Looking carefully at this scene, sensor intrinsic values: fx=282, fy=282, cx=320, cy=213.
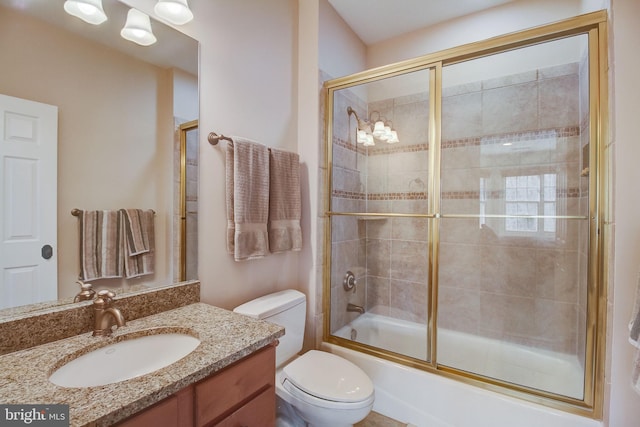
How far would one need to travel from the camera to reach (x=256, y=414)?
0.94 metres

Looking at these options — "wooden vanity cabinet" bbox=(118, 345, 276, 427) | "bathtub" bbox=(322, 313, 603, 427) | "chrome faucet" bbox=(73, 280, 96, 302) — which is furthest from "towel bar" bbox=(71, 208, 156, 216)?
"bathtub" bbox=(322, 313, 603, 427)

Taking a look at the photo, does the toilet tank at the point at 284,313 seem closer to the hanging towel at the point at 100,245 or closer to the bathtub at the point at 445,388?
the bathtub at the point at 445,388

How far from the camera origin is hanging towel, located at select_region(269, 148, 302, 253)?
1.68 m

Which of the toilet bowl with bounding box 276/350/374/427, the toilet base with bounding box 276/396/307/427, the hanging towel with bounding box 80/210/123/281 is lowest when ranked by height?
the toilet base with bounding box 276/396/307/427

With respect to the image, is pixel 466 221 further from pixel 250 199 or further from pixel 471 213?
pixel 250 199

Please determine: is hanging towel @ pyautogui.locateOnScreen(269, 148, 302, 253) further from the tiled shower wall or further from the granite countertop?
the granite countertop

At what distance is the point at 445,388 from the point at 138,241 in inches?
69.1

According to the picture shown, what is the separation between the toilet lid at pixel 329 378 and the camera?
1294 mm

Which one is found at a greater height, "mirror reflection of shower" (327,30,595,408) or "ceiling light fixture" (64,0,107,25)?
"ceiling light fixture" (64,0,107,25)

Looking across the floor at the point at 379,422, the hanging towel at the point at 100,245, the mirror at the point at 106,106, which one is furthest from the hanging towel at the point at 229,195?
the floor at the point at 379,422

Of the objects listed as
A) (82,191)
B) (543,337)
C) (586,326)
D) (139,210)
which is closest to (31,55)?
(82,191)

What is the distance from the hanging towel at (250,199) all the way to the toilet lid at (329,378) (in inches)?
24.9

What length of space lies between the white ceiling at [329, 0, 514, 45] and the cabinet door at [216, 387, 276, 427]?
2420 millimetres

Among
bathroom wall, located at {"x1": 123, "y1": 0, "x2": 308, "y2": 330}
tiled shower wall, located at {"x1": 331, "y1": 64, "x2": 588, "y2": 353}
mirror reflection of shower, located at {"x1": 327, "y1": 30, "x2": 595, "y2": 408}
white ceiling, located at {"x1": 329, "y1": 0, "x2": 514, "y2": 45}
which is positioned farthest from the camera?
white ceiling, located at {"x1": 329, "y1": 0, "x2": 514, "y2": 45}
